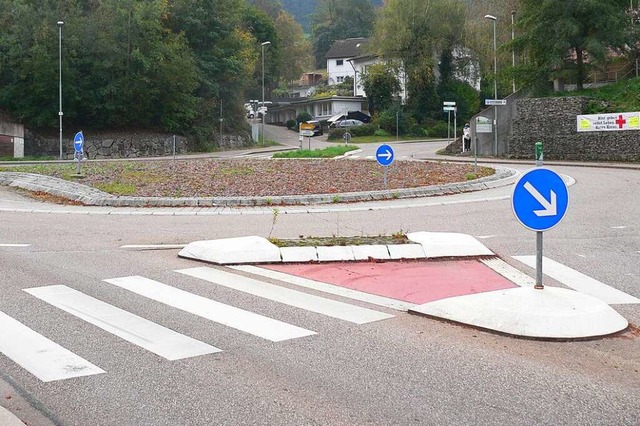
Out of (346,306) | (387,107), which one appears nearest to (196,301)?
(346,306)

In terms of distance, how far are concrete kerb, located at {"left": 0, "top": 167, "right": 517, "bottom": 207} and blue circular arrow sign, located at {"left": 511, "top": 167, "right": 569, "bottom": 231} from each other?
12.1 m

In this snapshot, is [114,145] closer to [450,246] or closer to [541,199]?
[450,246]

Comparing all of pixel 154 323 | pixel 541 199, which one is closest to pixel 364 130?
pixel 541 199

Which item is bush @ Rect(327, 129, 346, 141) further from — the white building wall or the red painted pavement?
the red painted pavement

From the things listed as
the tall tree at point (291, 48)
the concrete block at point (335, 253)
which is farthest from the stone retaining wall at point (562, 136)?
the tall tree at point (291, 48)

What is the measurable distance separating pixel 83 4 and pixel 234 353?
200 ft

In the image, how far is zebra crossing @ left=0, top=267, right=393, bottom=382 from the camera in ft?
19.7

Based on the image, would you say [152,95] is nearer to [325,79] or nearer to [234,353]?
[234,353]

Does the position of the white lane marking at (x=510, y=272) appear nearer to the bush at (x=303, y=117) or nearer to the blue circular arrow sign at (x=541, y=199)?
the blue circular arrow sign at (x=541, y=199)

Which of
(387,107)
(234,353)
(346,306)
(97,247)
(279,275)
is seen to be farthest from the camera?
(387,107)

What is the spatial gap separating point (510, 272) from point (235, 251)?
12.7ft

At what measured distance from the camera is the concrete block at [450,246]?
1082 centimetres

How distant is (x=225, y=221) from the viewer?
51.5ft

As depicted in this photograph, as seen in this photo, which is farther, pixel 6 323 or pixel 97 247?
pixel 97 247
